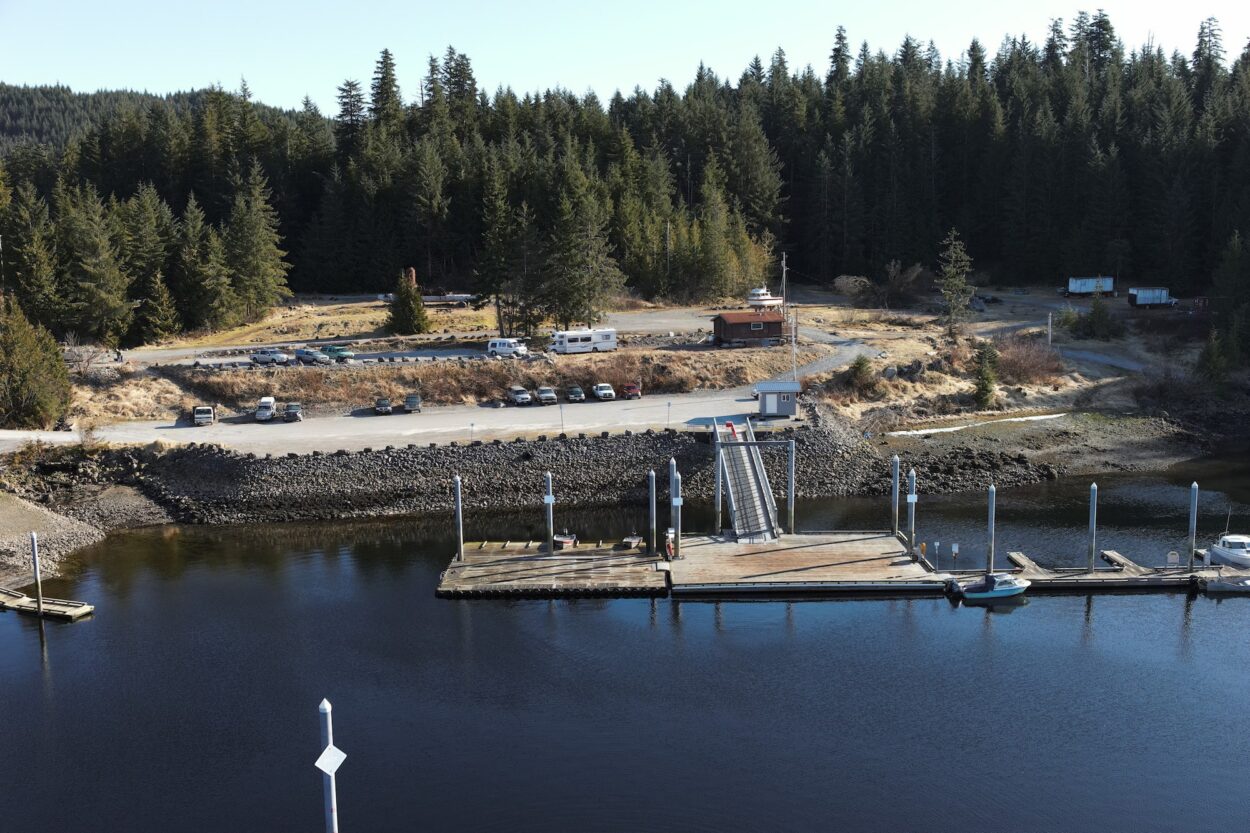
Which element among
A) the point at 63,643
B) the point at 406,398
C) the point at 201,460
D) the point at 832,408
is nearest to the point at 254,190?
the point at 406,398

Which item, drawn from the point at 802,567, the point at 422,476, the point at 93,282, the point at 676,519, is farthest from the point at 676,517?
the point at 93,282

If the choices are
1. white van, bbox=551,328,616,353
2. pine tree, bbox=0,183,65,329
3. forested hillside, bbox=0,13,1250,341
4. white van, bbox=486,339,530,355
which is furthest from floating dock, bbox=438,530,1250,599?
pine tree, bbox=0,183,65,329

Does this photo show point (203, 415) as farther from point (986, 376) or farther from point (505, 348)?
point (986, 376)

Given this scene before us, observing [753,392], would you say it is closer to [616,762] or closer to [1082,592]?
[1082,592]

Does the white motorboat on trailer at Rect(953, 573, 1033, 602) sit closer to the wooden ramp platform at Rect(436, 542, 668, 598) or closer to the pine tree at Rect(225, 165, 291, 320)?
the wooden ramp platform at Rect(436, 542, 668, 598)

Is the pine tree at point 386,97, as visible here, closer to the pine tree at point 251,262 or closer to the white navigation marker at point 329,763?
the pine tree at point 251,262
